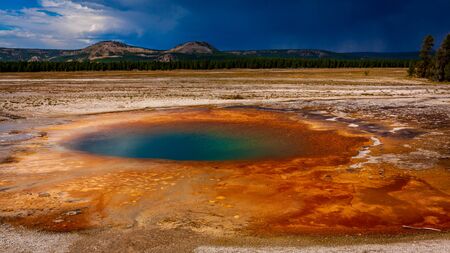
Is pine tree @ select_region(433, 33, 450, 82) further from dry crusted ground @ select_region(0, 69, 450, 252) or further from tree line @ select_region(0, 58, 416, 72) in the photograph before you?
tree line @ select_region(0, 58, 416, 72)

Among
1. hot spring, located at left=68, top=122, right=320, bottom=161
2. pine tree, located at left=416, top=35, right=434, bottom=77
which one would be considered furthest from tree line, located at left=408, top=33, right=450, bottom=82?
hot spring, located at left=68, top=122, right=320, bottom=161

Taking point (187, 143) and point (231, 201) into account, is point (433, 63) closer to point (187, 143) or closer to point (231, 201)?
point (187, 143)

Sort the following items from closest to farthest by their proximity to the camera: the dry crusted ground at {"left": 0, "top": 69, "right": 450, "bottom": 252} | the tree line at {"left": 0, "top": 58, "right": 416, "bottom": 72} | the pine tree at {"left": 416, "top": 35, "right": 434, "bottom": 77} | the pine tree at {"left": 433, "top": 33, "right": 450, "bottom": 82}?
the dry crusted ground at {"left": 0, "top": 69, "right": 450, "bottom": 252}
the pine tree at {"left": 433, "top": 33, "right": 450, "bottom": 82}
the pine tree at {"left": 416, "top": 35, "right": 434, "bottom": 77}
the tree line at {"left": 0, "top": 58, "right": 416, "bottom": 72}

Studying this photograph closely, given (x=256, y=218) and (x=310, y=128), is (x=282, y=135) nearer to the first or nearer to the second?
(x=310, y=128)

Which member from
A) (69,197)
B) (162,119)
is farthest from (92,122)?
(69,197)

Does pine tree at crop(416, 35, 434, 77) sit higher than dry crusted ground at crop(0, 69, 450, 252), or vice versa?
pine tree at crop(416, 35, 434, 77)

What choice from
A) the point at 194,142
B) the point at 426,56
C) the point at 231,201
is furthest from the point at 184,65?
the point at 231,201
